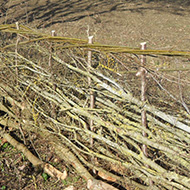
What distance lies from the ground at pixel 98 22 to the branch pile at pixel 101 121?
404 millimetres

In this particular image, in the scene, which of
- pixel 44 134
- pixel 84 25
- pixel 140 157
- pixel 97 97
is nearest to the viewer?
pixel 140 157

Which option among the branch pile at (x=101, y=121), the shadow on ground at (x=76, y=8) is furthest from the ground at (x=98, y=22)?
the branch pile at (x=101, y=121)

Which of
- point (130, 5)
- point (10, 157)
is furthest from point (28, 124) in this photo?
point (130, 5)

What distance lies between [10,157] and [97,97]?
1583 mm

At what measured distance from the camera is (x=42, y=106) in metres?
3.68

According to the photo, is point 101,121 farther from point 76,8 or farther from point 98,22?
point 76,8

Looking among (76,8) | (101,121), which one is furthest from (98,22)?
(101,121)

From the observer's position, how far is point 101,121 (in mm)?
2938

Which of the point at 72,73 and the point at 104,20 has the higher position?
the point at 104,20

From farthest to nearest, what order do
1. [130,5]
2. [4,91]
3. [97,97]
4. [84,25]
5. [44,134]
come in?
1. [130,5]
2. [84,25]
3. [4,91]
4. [44,134]
5. [97,97]

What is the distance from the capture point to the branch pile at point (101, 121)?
2.65 meters

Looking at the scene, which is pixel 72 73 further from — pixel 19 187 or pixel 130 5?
pixel 130 5

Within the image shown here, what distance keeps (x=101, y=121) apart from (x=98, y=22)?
811cm

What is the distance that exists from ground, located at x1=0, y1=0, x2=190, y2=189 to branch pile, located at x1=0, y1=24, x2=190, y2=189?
0.40m
